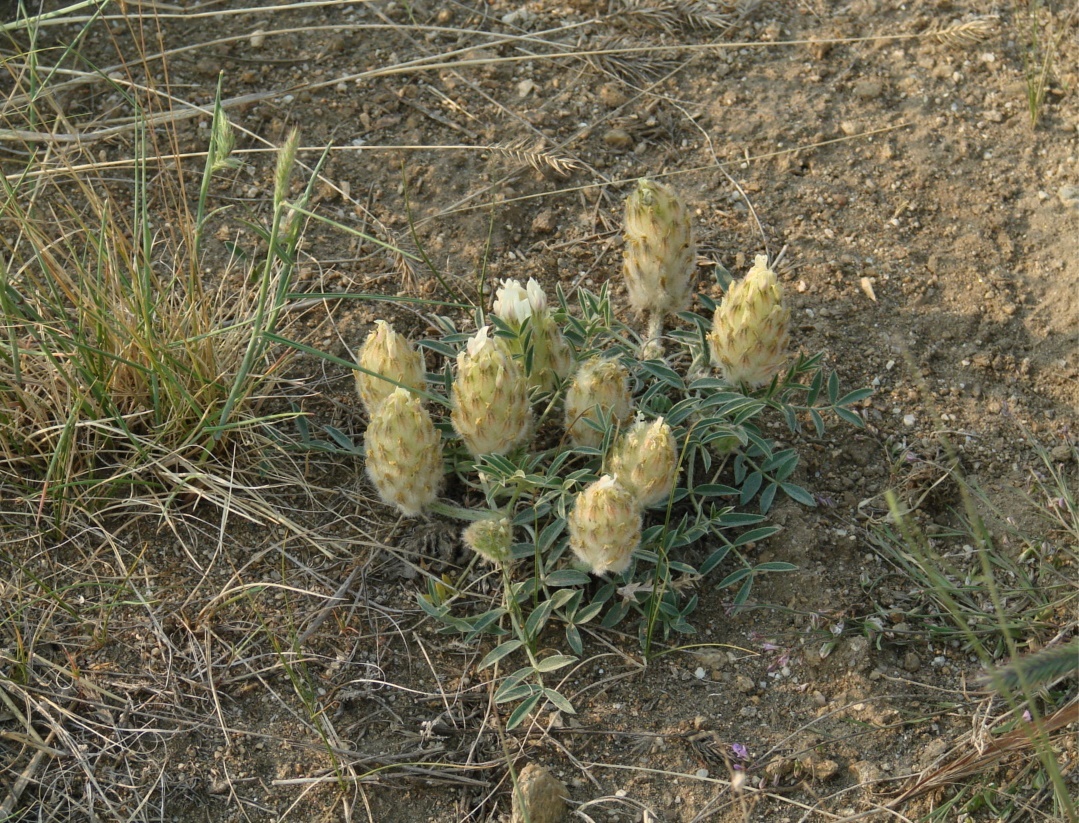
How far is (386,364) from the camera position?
9.67 ft

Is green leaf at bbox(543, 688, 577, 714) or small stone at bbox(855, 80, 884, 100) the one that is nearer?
green leaf at bbox(543, 688, 577, 714)

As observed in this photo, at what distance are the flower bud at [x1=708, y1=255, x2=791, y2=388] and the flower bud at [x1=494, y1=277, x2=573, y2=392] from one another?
1.32 feet

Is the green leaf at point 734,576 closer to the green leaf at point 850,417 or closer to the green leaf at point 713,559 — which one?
the green leaf at point 713,559

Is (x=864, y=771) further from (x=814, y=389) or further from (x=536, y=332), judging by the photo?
(x=536, y=332)

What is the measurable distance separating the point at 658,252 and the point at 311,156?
1521mm

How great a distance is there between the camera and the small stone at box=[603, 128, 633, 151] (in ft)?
13.5

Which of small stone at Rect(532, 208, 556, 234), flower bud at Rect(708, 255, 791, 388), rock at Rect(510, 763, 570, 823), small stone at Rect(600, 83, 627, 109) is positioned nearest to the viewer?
rock at Rect(510, 763, 570, 823)

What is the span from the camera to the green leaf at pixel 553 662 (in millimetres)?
2748

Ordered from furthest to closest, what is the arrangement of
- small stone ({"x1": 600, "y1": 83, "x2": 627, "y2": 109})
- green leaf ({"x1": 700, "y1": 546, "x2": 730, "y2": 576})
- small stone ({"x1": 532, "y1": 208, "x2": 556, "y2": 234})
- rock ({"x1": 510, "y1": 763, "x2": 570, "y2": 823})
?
small stone ({"x1": 600, "y1": 83, "x2": 627, "y2": 109})
small stone ({"x1": 532, "y1": 208, "x2": 556, "y2": 234})
green leaf ({"x1": 700, "y1": 546, "x2": 730, "y2": 576})
rock ({"x1": 510, "y1": 763, "x2": 570, "y2": 823})

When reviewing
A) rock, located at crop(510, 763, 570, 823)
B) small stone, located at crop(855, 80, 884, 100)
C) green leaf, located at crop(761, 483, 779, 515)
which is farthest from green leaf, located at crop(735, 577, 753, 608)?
small stone, located at crop(855, 80, 884, 100)

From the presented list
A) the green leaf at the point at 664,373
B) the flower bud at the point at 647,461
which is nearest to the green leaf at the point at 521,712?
the flower bud at the point at 647,461

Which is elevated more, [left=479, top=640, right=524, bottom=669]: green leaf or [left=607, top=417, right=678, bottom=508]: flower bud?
[left=607, top=417, right=678, bottom=508]: flower bud

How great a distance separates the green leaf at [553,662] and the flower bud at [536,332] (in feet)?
2.38

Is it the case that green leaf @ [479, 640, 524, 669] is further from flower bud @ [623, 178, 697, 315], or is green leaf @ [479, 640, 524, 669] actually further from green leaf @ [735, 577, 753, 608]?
flower bud @ [623, 178, 697, 315]
